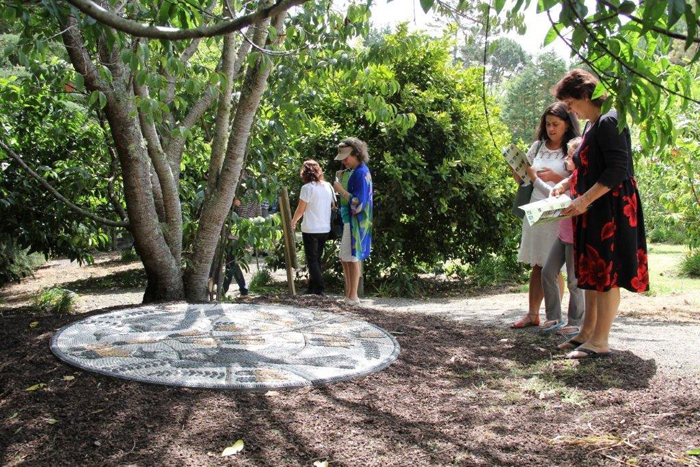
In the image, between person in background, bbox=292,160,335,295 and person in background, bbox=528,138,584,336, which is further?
person in background, bbox=292,160,335,295

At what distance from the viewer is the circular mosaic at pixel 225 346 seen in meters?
3.88

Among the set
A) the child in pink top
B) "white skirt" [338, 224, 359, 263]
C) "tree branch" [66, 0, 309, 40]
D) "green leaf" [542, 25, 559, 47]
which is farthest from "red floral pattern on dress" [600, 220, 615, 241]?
"white skirt" [338, 224, 359, 263]

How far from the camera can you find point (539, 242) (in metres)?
5.46

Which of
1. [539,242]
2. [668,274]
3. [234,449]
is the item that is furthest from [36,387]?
[668,274]

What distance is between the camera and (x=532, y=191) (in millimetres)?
5465

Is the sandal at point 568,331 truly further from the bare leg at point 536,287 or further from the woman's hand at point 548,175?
the woman's hand at point 548,175

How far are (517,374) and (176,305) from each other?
3.04 meters

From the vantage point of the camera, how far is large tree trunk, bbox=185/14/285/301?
6441 mm

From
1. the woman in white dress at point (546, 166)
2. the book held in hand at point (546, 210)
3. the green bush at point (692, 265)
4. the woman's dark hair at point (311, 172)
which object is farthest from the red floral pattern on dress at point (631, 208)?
the green bush at point (692, 265)

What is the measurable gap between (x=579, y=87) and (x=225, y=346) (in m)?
2.85

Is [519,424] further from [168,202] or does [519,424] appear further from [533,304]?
[168,202]

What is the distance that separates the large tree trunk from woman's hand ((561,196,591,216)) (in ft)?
10.4

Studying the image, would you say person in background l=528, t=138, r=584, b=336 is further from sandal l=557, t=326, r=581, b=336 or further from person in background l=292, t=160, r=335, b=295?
person in background l=292, t=160, r=335, b=295

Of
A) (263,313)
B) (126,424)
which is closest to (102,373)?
(126,424)
